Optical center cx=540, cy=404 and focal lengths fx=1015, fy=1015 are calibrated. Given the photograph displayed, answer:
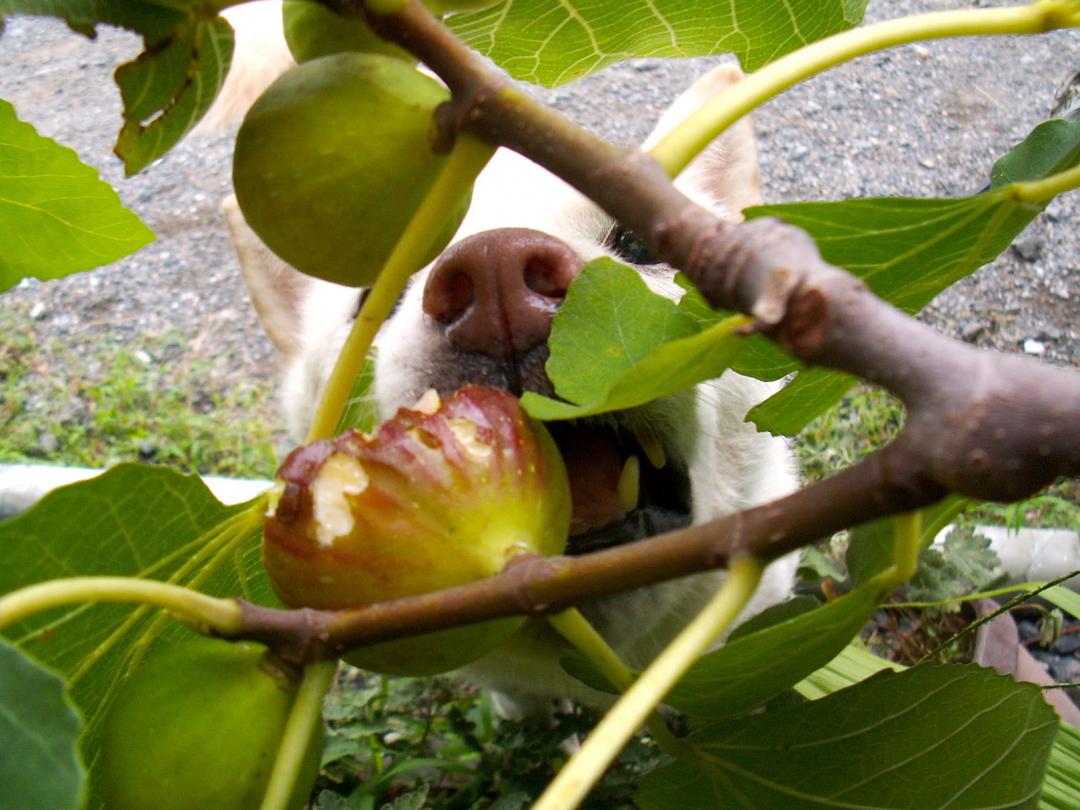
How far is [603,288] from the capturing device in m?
0.55

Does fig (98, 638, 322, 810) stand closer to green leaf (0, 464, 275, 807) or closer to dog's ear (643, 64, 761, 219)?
green leaf (0, 464, 275, 807)

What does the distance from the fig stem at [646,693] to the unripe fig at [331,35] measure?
31 cm

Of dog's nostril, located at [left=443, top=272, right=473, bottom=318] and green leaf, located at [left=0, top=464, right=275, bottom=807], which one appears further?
dog's nostril, located at [left=443, top=272, right=473, bottom=318]

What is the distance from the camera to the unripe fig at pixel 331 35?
0.51 meters

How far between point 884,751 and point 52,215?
2.08 feet

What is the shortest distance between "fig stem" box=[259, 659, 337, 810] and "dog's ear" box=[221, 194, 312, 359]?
1.74 metres

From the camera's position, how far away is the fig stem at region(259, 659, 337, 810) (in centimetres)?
42

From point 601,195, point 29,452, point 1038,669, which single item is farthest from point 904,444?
point 29,452

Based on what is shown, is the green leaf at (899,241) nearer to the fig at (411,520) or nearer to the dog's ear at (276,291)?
the fig at (411,520)

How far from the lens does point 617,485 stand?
1257 millimetres

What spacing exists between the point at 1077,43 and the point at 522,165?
4.65 metres

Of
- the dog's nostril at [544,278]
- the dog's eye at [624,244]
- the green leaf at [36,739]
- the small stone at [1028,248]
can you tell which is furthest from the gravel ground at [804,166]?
the green leaf at [36,739]

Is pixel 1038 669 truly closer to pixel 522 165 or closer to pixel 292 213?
pixel 522 165

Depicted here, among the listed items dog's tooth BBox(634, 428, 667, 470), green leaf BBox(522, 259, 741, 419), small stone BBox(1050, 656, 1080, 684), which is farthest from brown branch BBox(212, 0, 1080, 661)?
small stone BBox(1050, 656, 1080, 684)
